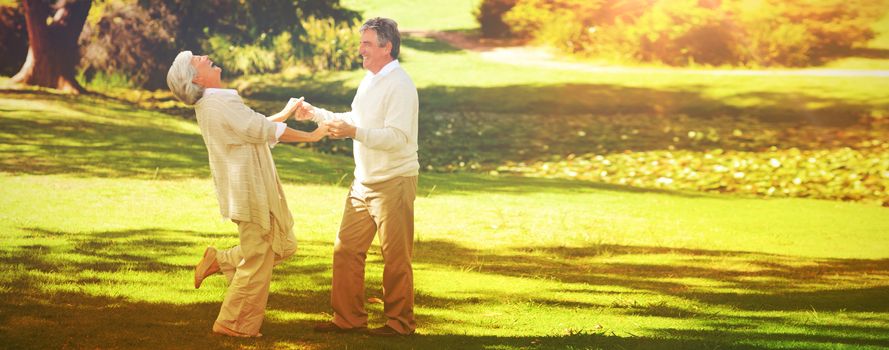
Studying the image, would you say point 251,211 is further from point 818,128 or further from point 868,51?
point 868,51

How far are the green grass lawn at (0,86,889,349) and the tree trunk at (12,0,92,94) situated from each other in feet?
10.7

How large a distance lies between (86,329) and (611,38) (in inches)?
786

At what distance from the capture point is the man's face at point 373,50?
501 cm

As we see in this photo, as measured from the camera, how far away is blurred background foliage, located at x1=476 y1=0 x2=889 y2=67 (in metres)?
21.8

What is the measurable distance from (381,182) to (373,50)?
1.96ft

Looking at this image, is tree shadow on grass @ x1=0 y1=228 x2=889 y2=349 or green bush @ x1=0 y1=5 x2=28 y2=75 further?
green bush @ x1=0 y1=5 x2=28 y2=75

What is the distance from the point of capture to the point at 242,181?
4.99 meters

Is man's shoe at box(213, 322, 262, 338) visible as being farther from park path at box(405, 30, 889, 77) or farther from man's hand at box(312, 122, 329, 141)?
park path at box(405, 30, 889, 77)

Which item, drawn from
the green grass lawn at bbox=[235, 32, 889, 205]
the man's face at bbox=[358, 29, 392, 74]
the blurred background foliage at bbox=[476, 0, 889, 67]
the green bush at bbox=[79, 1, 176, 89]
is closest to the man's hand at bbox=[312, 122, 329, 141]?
the man's face at bbox=[358, 29, 392, 74]

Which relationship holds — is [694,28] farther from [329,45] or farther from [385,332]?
[385,332]

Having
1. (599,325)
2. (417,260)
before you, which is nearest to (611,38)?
(417,260)

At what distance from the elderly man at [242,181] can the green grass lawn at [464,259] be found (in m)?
0.22

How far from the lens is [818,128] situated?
1850cm

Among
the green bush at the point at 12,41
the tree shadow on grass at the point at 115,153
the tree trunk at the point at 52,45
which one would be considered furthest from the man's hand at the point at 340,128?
the green bush at the point at 12,41
